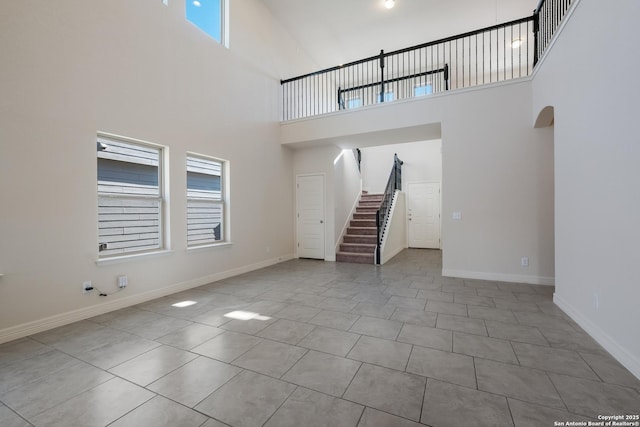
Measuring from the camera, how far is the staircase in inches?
253

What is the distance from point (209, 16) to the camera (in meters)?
4.79

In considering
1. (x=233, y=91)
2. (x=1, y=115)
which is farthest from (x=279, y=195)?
(x=1, y=115)

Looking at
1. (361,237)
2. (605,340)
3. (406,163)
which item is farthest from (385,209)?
(605,340)

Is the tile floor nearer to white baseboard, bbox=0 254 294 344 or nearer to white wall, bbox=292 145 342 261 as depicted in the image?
white baseboard, bbox=0 254 294 344

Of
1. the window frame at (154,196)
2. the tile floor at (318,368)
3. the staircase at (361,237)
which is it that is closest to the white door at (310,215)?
the staircase at (361,237)

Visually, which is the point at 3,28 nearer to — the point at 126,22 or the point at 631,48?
the point at 126,22

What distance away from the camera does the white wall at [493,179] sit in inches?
169

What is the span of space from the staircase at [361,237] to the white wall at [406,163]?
135 cm

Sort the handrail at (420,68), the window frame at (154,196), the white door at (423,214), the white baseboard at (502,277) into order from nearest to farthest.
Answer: the window frame at (154,196) → the white baseboard at (502,277) → the handrail at (420,68) → the white door at (423,214)

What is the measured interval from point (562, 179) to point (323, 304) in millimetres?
3131

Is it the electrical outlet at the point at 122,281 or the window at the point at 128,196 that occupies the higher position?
the window at the point at 128,196

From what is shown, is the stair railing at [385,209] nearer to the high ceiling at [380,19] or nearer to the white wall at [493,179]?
the white wall at [493,179]

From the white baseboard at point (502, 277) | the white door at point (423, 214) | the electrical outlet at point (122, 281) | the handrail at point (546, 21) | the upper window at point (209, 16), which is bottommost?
the white baseboard at point (502, 277)

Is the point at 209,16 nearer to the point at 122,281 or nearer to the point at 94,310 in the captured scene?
the point at 122,281
